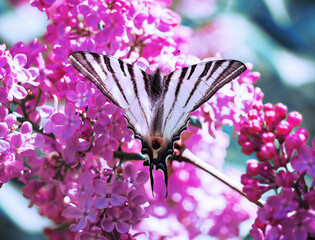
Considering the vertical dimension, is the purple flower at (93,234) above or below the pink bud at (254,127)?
below

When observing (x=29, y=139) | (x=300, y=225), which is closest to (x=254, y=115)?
(x=300, y=225)


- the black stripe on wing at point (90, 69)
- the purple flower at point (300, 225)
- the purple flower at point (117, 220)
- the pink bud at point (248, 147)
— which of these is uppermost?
the black stripe on wing at point (90, 69)

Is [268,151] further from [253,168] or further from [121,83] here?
[121,83]

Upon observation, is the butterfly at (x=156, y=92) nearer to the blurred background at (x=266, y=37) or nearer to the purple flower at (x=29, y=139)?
the purple flower at (x=29, y=139)

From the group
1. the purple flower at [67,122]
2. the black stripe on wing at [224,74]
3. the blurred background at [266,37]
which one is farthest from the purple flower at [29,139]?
the blurred background at [266,37]

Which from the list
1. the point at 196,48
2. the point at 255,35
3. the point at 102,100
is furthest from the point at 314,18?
the point at 102,100

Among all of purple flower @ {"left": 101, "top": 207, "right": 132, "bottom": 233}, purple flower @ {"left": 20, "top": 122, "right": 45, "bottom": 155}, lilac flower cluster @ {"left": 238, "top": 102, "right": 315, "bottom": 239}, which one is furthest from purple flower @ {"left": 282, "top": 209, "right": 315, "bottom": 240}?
purple flower @ {"left": 20, "top": 122, "right": 45, "bottom": 155}

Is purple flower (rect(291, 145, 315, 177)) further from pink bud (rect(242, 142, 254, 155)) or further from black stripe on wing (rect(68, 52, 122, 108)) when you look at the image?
black stripe on wing (rect(68, 52, 122, 108))
